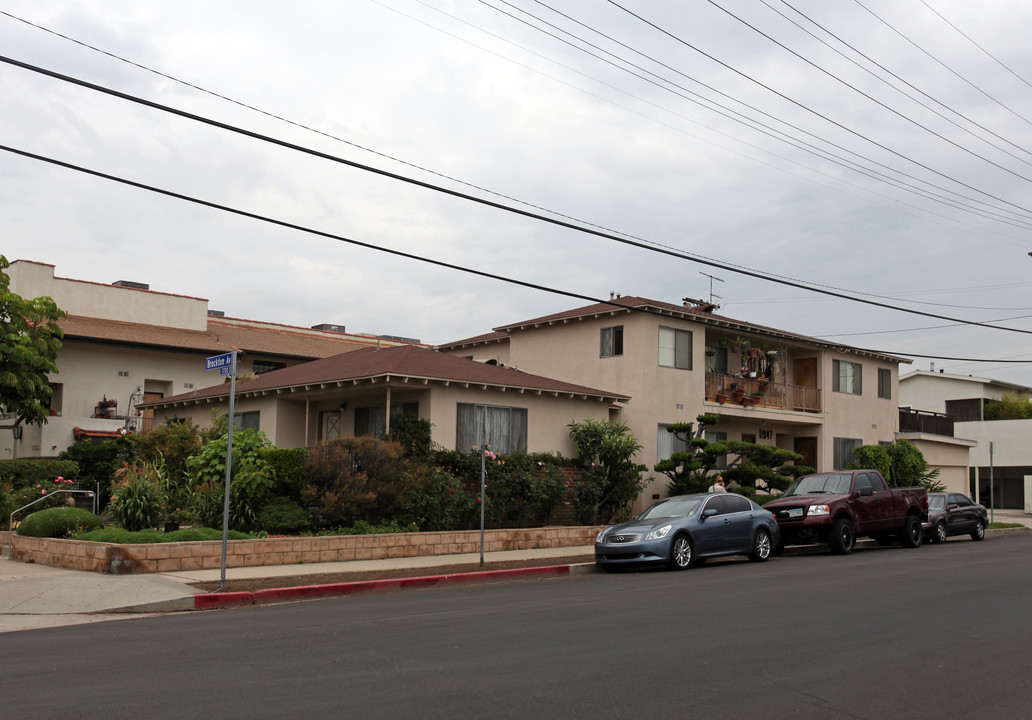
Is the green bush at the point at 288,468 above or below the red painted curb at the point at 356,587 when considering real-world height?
above

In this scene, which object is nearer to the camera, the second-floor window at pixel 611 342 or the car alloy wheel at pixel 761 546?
the car alloy wheel at pixel 761 546

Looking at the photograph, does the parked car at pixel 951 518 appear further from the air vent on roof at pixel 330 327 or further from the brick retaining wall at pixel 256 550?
the air vent on roof at pixel 330 327

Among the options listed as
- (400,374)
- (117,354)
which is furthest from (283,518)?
(117,354)

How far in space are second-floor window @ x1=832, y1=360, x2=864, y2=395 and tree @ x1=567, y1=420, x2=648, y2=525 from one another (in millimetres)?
14250

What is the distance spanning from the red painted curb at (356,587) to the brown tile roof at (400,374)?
6281 millimetres

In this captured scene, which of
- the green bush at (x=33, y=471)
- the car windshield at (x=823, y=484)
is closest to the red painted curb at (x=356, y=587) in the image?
the car windshield at (x=823, y=484)

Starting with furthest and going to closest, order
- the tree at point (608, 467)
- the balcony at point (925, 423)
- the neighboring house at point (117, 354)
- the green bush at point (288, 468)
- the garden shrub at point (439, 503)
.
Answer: the balcony at point (925, 423) → the neighboring house at point (117, 354) → the tree at point (608, 467) → the garden shrub at point (439, 503) → the green bush at point (288, 468)

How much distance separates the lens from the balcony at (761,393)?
3155cm

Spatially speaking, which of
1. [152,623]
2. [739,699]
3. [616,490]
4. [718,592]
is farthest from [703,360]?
[739,699]

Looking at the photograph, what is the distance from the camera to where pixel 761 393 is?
109 feet

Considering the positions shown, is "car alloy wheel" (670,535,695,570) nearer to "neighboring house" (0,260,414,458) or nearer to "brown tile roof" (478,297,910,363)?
"brown tile roof" (478,297,910,363)

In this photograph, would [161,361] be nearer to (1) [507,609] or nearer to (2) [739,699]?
(1) [507,609]

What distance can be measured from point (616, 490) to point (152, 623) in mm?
15774

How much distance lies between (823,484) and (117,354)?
2756cm
